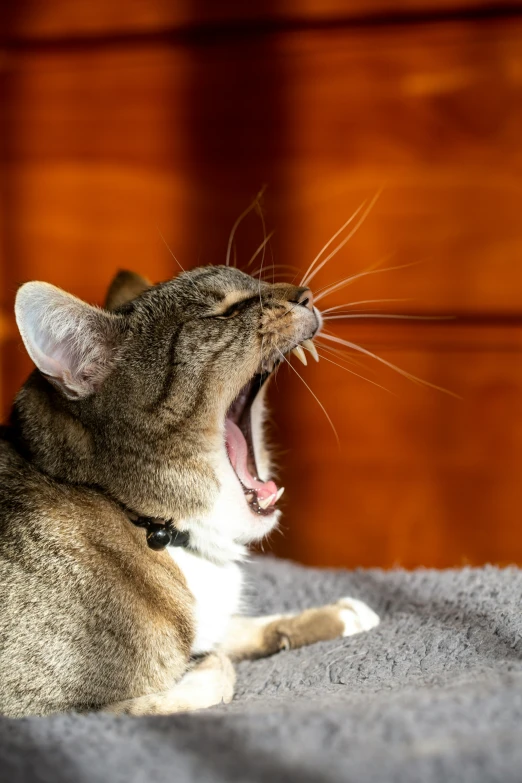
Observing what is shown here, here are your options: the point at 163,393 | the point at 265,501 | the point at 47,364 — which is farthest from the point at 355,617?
the point at 47,364

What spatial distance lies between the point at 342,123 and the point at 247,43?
0.30 m

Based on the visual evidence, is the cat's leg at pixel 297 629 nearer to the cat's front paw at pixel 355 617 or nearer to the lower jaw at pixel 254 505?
the cat's front paw at pixel 355 617

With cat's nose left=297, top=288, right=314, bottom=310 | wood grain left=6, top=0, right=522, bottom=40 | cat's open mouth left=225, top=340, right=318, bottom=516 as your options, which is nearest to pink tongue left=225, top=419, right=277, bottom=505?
cat's open mouth left=225, top=340, right=318, bottom=516

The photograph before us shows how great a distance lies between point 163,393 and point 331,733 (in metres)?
0.56

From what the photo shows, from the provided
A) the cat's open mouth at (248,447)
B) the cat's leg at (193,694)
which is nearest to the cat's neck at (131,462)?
the cat's open mouth at (248,447)

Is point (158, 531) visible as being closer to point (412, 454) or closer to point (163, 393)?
point (163, 393)

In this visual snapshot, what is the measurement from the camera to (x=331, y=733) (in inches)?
33.9

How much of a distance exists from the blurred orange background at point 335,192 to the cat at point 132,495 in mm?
721

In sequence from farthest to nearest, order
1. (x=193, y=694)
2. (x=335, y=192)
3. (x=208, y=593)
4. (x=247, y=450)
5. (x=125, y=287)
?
(x=335, y=192) → (x=125, y=287) → (x=247, y=450) → (x=208, y=593) → (x=193, y=694)

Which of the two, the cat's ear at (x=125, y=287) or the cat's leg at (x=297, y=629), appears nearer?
the cat's leg at (x=297, y=629)

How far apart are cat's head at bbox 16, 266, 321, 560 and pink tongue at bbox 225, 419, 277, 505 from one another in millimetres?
58

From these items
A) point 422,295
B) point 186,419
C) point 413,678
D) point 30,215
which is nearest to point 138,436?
point 186,419

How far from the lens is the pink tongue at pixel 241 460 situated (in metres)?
1.37

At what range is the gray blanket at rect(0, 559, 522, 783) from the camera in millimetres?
806
